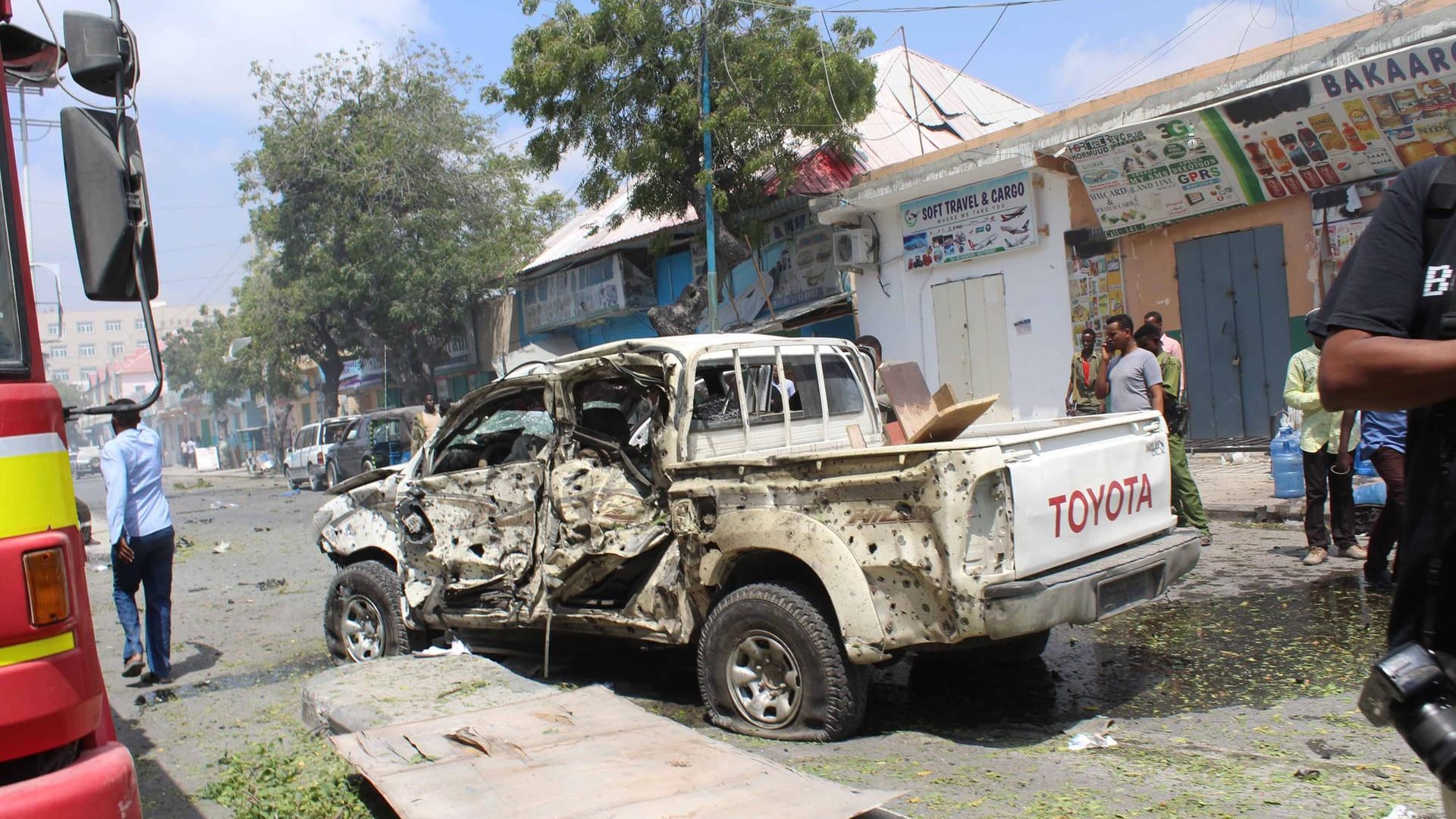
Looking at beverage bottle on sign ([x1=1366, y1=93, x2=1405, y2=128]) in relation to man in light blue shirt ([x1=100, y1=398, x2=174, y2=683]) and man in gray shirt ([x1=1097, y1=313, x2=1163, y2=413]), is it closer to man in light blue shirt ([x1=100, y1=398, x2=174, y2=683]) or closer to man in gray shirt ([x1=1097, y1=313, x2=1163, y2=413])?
man in gray shirt ([x1=1097, y1=313, x2=1163, y2=413])

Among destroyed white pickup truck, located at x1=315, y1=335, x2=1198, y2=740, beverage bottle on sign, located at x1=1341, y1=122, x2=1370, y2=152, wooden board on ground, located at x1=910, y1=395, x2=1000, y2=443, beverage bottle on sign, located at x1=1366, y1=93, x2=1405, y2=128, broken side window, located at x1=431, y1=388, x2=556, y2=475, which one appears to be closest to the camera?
destroyed white pickup truck, located at x1=315, y1=335, x2=1198, y2=740

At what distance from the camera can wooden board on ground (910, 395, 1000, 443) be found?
192 inches

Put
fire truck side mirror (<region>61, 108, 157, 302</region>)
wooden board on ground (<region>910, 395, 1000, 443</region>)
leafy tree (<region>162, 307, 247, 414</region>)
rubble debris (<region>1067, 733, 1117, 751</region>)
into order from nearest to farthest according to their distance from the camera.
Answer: fire truck side mirror (<region>61, 108, 157, 302</region>), rubble debris (<region>1067, 733, 1117, 751</region>), wooden board on ground (<region>910, 395, 1000, 443</region>), leafy tree (<region>162, 307, 247, 414</region>)

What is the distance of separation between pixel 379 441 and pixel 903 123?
12.4 m

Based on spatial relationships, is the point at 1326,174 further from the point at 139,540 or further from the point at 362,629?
the point at 139,540

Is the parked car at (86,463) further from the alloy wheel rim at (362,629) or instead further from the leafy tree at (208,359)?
the alloy wheel rim at (362,629)

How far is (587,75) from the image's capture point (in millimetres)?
16047

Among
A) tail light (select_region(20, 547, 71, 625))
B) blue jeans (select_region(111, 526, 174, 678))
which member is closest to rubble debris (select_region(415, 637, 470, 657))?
blue jeans (select_region(111, 526, 174, 678))

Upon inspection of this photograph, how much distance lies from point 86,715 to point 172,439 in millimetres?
87746

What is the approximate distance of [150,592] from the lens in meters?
6.48

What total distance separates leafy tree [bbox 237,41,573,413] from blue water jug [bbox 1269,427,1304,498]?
20.2 metres

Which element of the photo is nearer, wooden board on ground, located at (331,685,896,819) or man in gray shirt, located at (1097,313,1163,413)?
wooden board on ground, located at (331,685,896,819)

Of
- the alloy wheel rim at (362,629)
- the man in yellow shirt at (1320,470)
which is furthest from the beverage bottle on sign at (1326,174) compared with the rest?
the alloy wheel rim at (362,629)

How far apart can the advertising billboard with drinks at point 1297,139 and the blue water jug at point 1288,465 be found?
2900mm
